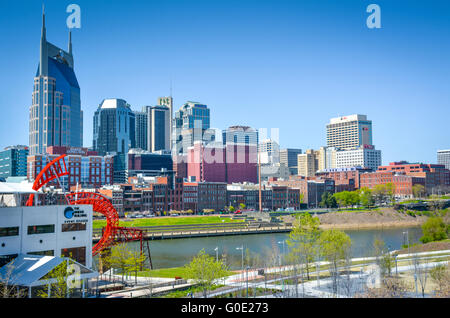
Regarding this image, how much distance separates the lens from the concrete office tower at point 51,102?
155500 millimetres

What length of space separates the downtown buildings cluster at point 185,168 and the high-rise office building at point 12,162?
0.99ft

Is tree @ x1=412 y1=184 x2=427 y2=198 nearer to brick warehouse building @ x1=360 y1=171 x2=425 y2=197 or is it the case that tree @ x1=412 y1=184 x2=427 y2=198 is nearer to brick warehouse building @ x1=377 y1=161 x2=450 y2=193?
brick warehouse building @ x1=360 y1=171 x2=425 y2=197

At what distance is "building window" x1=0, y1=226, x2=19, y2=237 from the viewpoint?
2345cm

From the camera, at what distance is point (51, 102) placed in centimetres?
15725

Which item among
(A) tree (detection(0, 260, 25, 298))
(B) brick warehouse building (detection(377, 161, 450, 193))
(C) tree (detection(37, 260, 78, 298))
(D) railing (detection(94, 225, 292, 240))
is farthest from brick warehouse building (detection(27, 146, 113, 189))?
(A) tree (detection(0, 260, 25, 298))

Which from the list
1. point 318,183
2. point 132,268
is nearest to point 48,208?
point 132,268

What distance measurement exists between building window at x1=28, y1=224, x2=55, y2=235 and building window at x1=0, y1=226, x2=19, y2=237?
684 millimetres

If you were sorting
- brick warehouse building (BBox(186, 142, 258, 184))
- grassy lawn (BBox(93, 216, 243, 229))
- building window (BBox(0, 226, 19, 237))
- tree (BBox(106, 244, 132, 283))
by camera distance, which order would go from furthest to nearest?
→ brick warehouse building (BBox(186, 142, 258, 184)) < grassy lawn (BBox(93, 216, 243, 229)) < tree (BBox(106, 244, 132, 283)) < building window (BBox(0, 226, 19, 237))

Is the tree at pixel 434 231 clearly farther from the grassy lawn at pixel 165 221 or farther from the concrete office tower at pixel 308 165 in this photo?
the concrete office tower at pixel 308 165

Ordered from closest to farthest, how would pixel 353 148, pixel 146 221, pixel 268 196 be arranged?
pixel 146 221 → pixel 268 196 → pixel 353 148

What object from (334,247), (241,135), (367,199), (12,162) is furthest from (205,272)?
(241,135)
